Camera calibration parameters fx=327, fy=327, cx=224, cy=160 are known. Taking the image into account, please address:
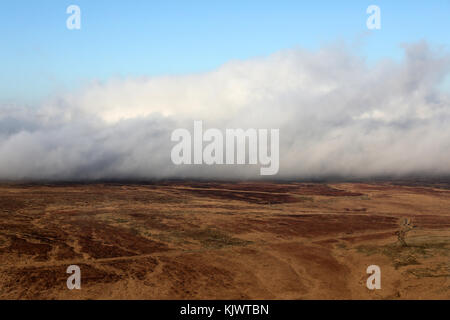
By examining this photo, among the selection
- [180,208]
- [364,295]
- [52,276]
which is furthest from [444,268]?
[180,208]

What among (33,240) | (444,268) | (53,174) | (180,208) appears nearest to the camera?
(444,268)

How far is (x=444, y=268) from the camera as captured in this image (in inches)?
931

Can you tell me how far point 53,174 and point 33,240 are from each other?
275 ft

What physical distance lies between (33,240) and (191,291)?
60.7 feet

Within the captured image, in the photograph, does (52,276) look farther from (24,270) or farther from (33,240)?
(33,240)
